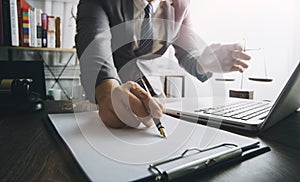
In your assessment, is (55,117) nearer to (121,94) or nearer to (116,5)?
(121,94)

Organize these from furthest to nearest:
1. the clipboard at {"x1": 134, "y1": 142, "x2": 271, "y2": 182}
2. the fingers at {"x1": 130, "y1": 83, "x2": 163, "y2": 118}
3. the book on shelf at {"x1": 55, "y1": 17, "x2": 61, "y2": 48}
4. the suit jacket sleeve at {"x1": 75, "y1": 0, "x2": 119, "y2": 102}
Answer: the book on shelf at {"x1": 55, "y1": 17, "x2": 61, "y2": 48}
the suit jacket sleeve at {"x1": 75, "y1": 0, "x2": 119, "y2": 102}
the fingers at {"x1": 130, "y1": 83, "x2": 163, "y2": 118}
the clipboard at {"x1": 134, "y1": 142, "x2": 271, "y2": 182}

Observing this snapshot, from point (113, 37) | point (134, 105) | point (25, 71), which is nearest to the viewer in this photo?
point (134, 105)

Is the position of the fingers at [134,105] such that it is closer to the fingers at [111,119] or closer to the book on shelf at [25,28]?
the fingers at [111,119]

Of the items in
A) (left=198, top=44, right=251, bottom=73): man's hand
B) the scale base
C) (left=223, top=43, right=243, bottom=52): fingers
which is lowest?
the scale base

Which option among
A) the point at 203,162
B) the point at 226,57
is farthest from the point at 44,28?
the point at 203,162

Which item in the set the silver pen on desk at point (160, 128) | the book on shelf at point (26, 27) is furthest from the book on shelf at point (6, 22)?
the silver pen on desk at point (160, 128)

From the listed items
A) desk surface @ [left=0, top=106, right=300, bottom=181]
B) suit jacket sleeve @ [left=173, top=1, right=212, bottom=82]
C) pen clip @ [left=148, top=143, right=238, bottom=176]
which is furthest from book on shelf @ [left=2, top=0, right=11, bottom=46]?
pen clip @ [left=148, top=143, right=238, bottom=176]

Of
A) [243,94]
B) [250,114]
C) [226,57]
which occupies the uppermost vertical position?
[226,57]

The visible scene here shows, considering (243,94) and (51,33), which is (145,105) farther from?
(51,33)

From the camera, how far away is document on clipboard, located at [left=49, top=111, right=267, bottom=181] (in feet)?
0.87

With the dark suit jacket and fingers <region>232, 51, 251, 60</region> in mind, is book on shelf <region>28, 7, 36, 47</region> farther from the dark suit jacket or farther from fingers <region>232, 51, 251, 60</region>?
fingers <region>232, 51, 251, 60</region>

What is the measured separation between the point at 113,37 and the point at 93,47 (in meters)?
0.24

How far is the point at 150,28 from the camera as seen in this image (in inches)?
32.8

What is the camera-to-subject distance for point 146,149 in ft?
1.13
